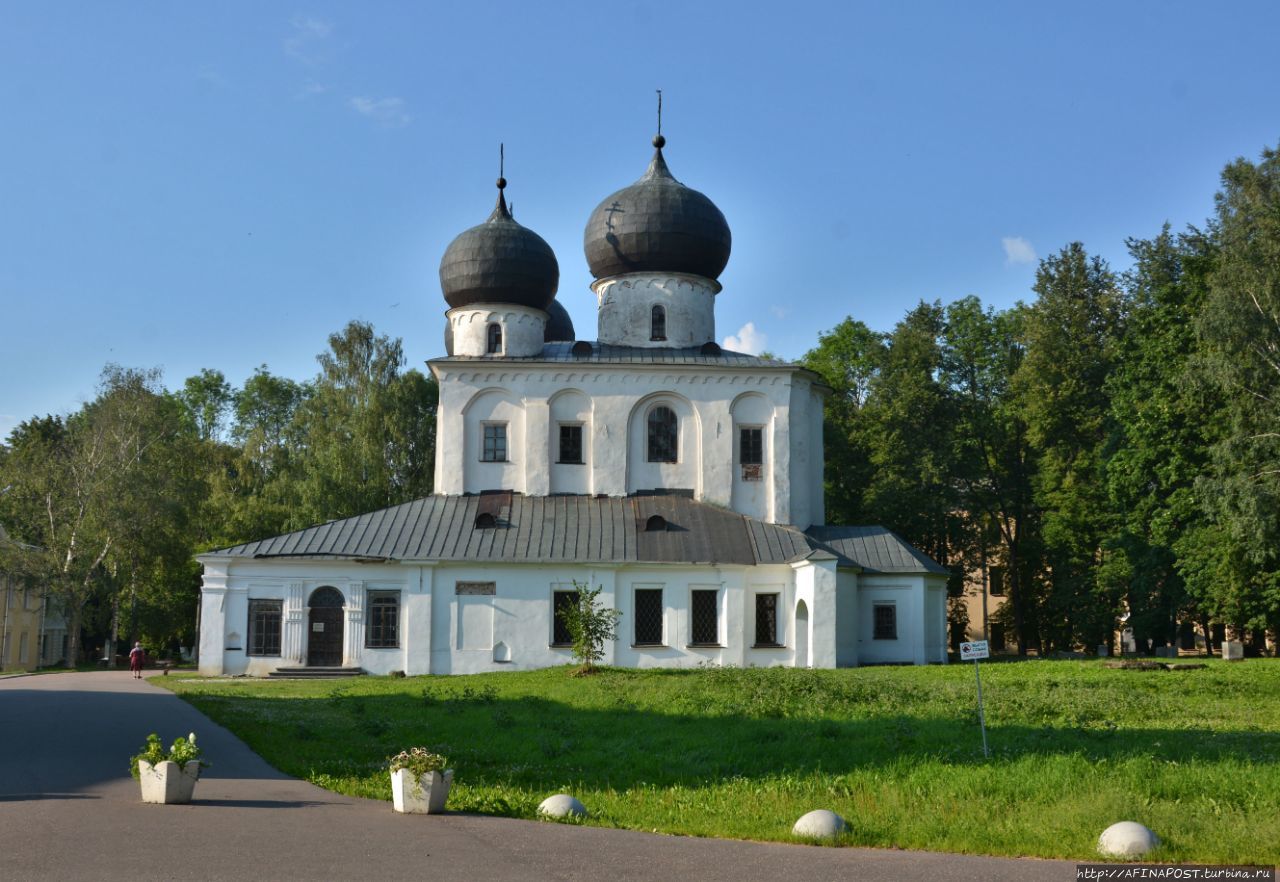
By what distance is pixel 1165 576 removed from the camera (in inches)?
1359

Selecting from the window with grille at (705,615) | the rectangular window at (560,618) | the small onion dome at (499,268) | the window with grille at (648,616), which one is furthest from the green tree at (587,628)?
the small onion dome at (499,268)

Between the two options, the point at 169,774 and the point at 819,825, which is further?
the point at 169,774

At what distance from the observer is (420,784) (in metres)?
10.6

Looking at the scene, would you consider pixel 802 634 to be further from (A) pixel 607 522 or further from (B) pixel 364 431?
(B) pixel 364 431

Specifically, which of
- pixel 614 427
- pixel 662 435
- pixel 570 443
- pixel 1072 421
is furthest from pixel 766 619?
pixel 1072 421

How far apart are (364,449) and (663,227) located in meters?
14.9

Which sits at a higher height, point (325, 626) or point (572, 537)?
point (572, 537)

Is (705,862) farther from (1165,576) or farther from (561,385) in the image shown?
(1165,576)

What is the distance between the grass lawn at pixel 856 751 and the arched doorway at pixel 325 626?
675 cm

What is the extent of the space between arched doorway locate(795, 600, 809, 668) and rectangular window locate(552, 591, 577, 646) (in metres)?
5.44

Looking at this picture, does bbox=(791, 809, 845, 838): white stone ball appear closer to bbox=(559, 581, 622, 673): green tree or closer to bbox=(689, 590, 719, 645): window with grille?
bbox=(559, 581, 622, 673): green tree

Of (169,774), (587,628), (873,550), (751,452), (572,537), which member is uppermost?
(751,452)

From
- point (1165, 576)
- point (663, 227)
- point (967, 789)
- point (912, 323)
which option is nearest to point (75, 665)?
point (663, 227)

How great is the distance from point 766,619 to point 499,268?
12.6 m
